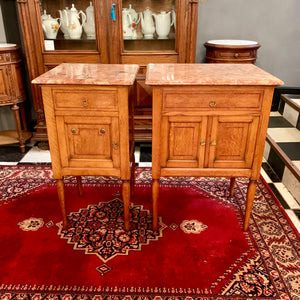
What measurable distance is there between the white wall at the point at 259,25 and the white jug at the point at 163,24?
635 millimetres

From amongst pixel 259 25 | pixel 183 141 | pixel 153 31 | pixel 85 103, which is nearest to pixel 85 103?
pixel 85 103

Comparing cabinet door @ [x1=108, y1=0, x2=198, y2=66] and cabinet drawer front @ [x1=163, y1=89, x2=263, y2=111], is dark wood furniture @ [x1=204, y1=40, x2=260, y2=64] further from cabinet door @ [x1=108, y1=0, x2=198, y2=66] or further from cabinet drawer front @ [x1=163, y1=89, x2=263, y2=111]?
cabinet drawer front @ [x1=163, y1=89, x2=263, y2=111]

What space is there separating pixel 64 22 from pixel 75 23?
0.11 m

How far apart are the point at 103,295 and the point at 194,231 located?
2.25 feet

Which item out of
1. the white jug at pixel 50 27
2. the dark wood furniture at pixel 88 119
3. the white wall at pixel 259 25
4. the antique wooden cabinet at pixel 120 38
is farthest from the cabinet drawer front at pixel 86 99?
the white wall at pixel 259 25

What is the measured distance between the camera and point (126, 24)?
2.87 meters

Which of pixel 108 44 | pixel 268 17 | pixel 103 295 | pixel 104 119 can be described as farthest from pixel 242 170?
pixel 268 17

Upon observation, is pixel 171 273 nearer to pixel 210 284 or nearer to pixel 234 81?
pixel 210 284

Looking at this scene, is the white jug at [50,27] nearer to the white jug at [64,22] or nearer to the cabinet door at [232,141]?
the white jug at [64,22]

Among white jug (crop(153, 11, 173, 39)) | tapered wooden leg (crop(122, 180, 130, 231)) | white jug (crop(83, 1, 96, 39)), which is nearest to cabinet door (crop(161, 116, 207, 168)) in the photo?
tapered wooden leg (crop(122, 180, 130, 231))

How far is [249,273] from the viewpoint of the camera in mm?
1590

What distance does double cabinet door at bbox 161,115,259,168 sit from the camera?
1.61 metres

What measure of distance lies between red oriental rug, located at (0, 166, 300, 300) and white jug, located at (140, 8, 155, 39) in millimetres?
1504

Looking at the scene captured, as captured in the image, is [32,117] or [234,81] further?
[32,117]
